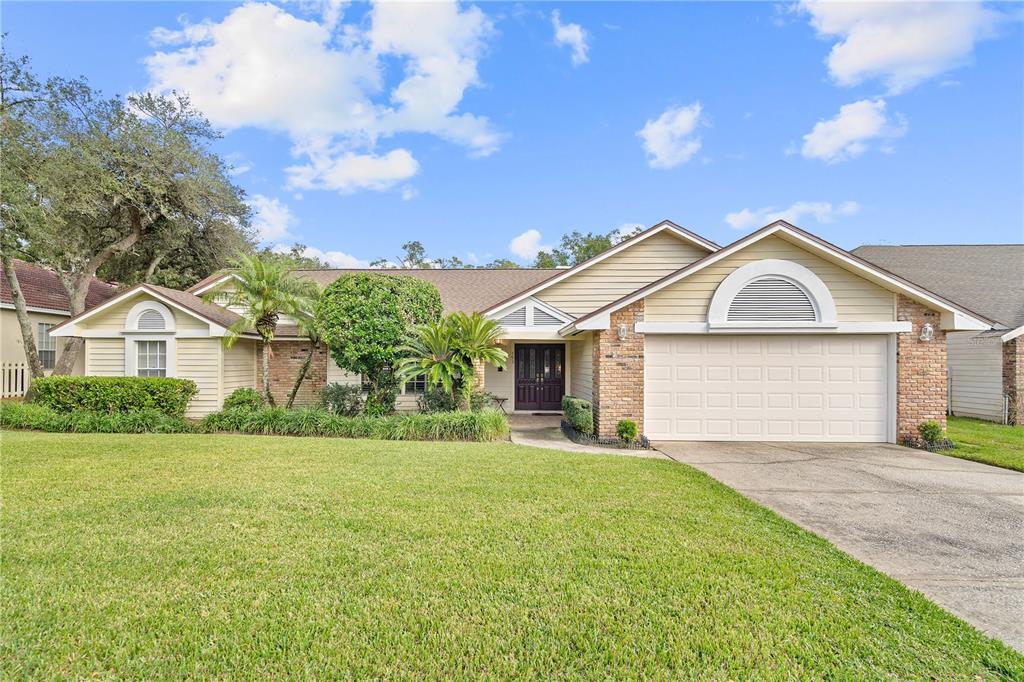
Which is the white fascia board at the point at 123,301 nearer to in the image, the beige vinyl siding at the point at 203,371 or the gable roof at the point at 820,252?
the beige vinyl siding at the point at 203,371

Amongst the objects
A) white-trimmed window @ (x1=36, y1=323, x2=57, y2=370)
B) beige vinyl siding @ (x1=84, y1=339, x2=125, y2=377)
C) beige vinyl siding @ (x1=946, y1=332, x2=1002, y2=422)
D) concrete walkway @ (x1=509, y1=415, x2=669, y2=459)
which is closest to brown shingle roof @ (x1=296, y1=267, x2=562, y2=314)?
concrete walkway @ (x1=509, y1=415, x2=669, y2=459)

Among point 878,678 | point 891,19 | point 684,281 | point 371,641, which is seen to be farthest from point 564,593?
point 891,19

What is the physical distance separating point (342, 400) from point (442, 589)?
9.66 m

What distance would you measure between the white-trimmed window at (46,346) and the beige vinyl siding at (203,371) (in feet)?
28.9

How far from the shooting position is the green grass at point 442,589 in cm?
264

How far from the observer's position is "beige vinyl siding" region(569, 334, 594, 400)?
11.3 meters

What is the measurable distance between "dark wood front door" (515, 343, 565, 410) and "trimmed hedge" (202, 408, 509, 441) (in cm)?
477

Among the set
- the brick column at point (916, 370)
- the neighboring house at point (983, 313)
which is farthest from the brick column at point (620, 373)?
the neighboring house at point (983, 313)

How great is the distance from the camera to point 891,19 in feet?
31.4

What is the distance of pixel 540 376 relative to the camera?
15.3 metres

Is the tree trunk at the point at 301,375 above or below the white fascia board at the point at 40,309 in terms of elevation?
below

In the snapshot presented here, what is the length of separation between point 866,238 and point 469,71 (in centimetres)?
3742

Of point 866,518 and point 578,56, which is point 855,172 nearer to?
point 578,56

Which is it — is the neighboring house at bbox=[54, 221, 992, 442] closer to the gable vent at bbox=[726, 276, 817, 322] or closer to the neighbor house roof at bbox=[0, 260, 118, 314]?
the gable vent at bbox=[726, 276, 817, 322]
